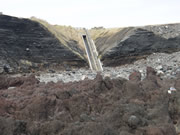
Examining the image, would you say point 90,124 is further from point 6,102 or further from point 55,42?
point 55,42

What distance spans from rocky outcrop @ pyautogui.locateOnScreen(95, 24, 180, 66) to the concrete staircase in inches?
45.3

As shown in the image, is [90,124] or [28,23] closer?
[90,124]

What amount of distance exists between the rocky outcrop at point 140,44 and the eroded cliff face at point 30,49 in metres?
5.16

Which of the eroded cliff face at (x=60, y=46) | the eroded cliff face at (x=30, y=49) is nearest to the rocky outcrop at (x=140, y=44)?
the eroded cliff face at (x=60, y=46)

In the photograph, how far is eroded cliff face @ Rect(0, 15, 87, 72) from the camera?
29.1 m

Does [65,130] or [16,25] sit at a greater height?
[16,25]

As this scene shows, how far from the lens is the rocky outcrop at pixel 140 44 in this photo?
119 ft

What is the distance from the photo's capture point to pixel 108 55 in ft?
123

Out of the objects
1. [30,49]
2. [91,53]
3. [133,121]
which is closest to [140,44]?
[91,53]

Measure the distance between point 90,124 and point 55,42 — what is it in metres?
31.9

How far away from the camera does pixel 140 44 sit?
1468 inches

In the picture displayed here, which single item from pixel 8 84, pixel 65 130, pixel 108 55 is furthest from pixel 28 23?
pixel 65 130

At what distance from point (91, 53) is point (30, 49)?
13254 mm

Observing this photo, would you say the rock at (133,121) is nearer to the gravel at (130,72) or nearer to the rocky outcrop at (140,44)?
the gravel at (130,72)
